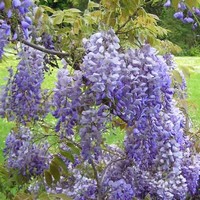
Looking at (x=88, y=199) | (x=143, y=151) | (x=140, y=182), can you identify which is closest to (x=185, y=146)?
(x=140, y=182)

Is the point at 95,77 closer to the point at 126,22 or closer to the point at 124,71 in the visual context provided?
→ the point at 124,71

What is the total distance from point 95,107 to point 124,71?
15 centimetres

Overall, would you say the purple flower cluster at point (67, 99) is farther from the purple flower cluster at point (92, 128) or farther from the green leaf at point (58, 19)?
the green leaf at point (58, 19)

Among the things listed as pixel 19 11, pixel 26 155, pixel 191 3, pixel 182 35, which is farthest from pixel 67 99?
pixel 182 35

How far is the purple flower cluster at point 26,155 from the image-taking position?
2.60m

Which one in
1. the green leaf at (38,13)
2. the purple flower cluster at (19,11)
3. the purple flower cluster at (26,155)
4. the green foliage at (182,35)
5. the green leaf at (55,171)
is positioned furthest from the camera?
the green foliage at (182,35)

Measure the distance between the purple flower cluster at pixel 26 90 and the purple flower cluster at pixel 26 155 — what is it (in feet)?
1.54

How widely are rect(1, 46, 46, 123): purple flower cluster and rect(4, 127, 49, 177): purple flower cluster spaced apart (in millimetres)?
470

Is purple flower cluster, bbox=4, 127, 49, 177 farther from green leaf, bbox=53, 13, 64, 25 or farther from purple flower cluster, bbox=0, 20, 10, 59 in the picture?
purple flower cluster, bbox=0, 20, 10, 59

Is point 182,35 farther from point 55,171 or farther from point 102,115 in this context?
point 102,115

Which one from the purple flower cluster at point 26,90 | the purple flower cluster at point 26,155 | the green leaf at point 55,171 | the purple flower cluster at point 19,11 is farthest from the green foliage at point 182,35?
the purple flower cluster at point 19,11

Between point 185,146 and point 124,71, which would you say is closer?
point 124,71

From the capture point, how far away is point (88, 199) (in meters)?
2.58

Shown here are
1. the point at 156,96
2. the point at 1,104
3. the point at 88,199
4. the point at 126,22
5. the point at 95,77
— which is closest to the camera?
the point at 95,77
